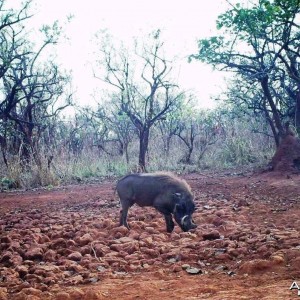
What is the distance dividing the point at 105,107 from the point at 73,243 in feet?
55.6

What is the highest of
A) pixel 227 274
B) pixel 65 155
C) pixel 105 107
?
pixel 105 107

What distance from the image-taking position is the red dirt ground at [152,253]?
3369mm

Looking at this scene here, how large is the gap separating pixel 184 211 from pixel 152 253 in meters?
1.68

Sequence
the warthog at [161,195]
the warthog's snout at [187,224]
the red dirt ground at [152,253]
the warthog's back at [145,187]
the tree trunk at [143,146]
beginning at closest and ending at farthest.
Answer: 1. the red dirt ground at [152,253]
2. the warthog's snout at [187,224]
3. the warthog at [161,195]
4. the warthog's back at [145,187]
5. the tree trunk at [143,146]

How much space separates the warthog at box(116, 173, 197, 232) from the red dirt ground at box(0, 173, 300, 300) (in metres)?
0.26

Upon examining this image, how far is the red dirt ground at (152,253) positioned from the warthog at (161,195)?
261 millimetres

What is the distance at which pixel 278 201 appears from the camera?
7516 mm

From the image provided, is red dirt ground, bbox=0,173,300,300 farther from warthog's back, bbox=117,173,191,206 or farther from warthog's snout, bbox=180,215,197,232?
warthog's back, bbox=117,173,191,206

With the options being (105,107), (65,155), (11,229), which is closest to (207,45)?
(65,155)

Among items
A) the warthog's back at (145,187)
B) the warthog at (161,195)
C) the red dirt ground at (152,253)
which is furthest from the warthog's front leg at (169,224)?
the warthog's back at (145,187)

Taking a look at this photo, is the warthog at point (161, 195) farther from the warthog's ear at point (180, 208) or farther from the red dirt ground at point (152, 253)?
the red dirt ground at point (152, 253)

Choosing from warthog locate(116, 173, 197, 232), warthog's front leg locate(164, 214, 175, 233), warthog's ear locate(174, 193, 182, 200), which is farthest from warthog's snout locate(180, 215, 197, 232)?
warthog's ear locate(174, 193, 182, 200)

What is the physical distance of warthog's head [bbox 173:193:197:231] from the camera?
589cm

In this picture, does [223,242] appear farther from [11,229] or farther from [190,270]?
[11,229]
